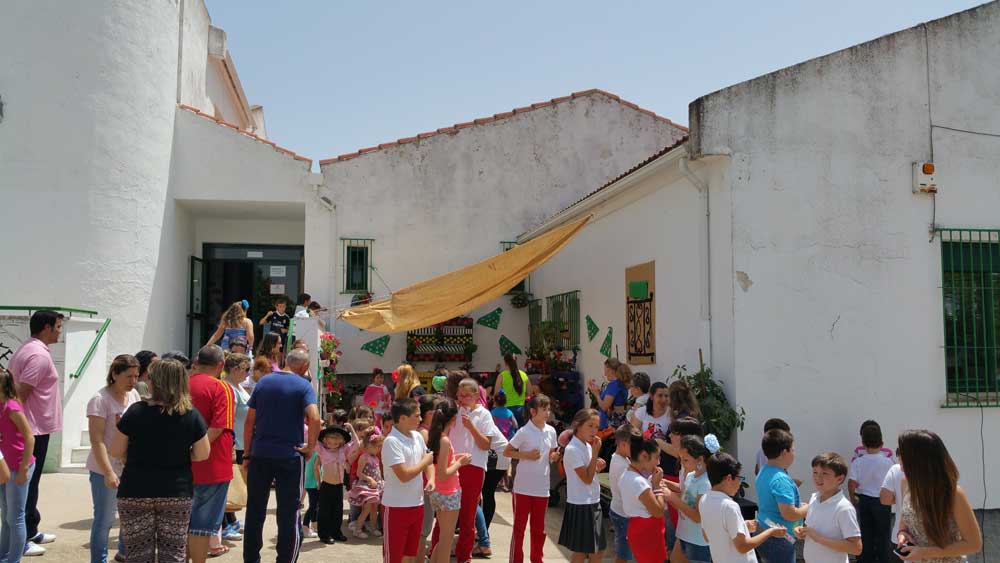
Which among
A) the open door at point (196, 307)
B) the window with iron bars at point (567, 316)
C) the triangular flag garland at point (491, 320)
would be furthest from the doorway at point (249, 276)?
the window with iron bars at point (567, 316)

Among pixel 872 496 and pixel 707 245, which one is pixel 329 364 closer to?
pixel 707 245

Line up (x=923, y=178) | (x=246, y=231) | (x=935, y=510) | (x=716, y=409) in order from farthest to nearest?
(x=246, y=231) < (x=923, y=178) < (x=716, y=409) < (x=935, y=510)

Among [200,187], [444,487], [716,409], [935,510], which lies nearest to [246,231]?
[200,187]

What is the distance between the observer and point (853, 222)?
7922 mm

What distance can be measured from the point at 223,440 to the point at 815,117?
→ 20.7 feet

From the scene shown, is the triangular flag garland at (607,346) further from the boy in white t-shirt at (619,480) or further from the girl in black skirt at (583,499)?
the boy in white t-shirt at (619,480)

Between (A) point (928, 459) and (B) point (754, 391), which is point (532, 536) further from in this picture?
(A) point (928, 459)

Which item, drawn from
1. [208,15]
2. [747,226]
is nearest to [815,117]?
[747,226]

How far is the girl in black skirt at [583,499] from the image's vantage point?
5961 mm

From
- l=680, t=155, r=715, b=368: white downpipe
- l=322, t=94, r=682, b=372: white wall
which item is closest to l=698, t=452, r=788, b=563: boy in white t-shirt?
l=680, t=155, r=715, b=368: white downpipe

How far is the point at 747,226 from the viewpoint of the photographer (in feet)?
25.1

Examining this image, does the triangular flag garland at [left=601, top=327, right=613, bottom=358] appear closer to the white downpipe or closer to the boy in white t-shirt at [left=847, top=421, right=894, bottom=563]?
the white downpipe

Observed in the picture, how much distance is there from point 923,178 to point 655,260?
2.87m

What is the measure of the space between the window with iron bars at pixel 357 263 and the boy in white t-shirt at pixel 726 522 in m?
9.78
